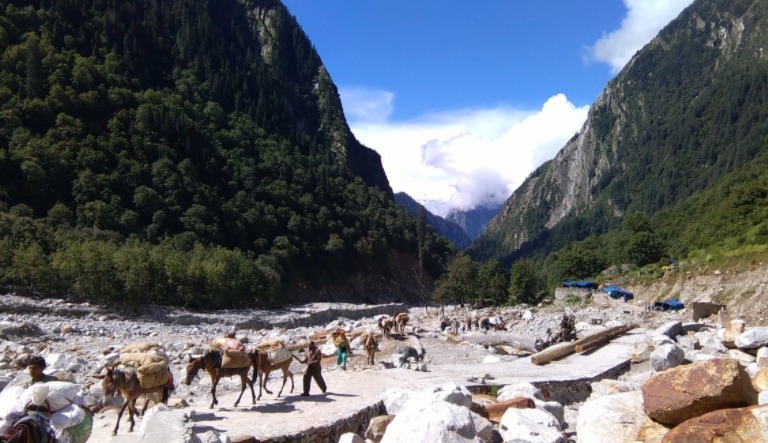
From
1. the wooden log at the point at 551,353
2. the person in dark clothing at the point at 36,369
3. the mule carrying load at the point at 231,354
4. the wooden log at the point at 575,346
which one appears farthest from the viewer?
the wooden log at the point at 575,346

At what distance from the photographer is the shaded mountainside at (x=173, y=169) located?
49.4 m

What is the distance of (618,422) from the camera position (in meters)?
8.34

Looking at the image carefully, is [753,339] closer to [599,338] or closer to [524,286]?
[599,338]

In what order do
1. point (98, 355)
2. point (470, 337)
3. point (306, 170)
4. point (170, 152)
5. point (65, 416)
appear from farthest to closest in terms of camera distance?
point (306, 170)
point (170, 152)
point (470, 337)
point (98, 355)
point (65, 416)

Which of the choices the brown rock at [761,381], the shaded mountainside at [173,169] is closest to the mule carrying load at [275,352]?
the brown rock at [761,381]

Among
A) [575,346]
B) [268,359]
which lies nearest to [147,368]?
[268,359]

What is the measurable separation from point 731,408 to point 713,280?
3024cm

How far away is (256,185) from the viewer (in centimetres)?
9119

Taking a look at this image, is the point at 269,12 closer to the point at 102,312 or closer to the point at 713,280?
the point at 102,312

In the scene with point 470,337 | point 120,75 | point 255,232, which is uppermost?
point 120,75

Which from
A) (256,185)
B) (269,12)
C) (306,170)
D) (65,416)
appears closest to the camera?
(65,416)

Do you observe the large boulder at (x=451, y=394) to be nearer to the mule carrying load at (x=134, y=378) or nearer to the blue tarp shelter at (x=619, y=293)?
the mule carrying load at (x=134, y=378)

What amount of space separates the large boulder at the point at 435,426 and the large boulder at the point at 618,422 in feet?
6.59

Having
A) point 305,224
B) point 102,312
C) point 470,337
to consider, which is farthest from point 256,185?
point 470,337
